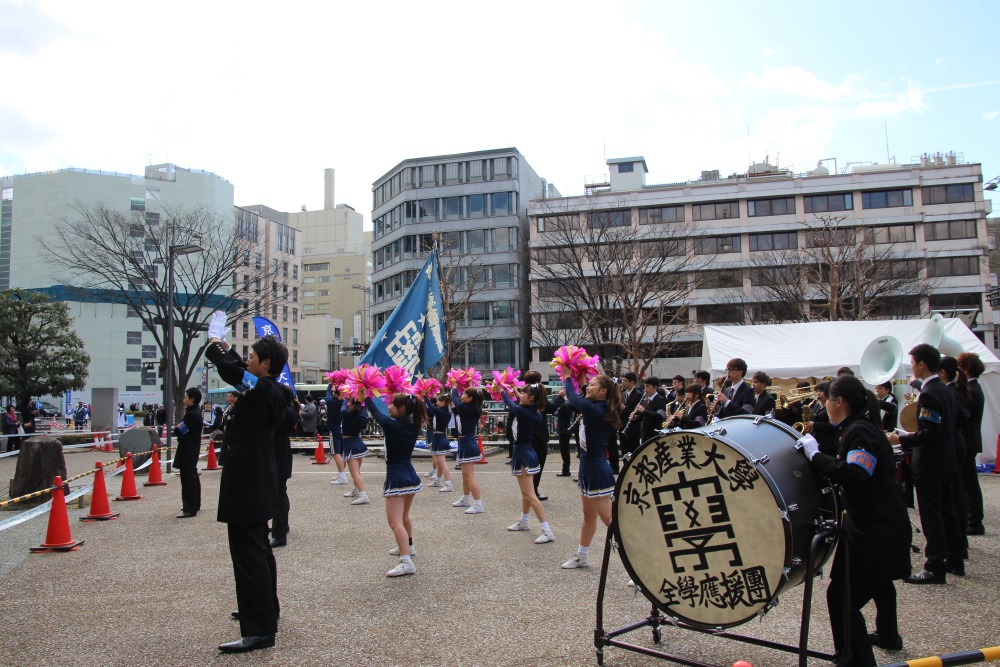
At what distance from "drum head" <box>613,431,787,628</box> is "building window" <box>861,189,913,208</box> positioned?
2066 inches

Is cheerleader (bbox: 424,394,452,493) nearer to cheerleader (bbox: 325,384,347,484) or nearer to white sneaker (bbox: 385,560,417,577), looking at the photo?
cheerleader (bbox: 325,384,347,484)

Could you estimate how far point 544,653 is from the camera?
14.7ft

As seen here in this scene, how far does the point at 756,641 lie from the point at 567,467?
1016 cm

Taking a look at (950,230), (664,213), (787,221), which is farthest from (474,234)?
(950,230)

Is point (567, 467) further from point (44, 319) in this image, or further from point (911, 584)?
point (44, 319)

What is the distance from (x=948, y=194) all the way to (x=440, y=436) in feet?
165

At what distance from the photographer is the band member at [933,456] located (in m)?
5.79

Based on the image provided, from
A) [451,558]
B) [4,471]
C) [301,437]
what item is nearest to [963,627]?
[451,558]

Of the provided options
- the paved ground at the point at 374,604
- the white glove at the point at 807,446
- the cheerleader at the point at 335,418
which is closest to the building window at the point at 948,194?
the paved ground at the point at 374,604

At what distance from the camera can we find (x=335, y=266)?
290 feet

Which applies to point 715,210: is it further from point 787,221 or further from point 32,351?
point 32,351

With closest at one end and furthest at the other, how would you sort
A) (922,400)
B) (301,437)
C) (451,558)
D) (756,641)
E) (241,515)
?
(756,641) → (241,515) → (922,400) → (451,558) → (301,437)

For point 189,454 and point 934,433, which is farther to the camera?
point 189,454

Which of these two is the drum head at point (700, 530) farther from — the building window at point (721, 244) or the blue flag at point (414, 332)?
the building window at point (721, 244)
